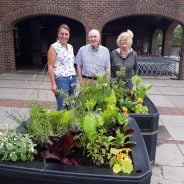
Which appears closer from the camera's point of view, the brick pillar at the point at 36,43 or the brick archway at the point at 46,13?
the brick archway at the point at 46,13

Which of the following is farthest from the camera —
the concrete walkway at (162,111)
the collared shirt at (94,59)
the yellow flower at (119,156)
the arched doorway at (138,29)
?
the arched doorway at (138,29)

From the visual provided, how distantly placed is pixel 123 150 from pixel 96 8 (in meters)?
9.60

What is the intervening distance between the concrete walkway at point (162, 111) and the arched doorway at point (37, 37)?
478 centimetres

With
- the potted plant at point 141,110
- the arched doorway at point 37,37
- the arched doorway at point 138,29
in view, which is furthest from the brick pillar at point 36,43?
the potted plant at point 141,110

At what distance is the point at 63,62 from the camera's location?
423cm

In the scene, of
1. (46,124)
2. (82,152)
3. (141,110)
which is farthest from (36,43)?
(82,152)

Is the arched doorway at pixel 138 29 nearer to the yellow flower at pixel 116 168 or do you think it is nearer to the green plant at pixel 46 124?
the green plant at pixel 46 124

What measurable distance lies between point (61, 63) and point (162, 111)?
10.8 feet

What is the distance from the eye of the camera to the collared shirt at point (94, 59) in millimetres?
4180

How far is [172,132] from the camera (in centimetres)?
512

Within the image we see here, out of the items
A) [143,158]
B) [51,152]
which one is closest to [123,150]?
[143,158]

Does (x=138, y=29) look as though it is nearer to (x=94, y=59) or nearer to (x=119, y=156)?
(x=94, y=59)

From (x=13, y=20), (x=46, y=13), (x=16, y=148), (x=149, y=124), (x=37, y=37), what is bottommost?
(x=149, y=124)

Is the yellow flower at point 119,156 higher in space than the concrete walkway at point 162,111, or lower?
higher
